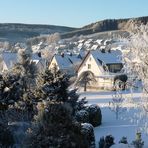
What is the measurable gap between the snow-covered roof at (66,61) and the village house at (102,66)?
7.42 m

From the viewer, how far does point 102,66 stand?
6569cm

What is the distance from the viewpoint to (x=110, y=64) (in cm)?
6562

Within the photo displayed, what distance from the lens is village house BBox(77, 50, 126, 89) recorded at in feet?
208

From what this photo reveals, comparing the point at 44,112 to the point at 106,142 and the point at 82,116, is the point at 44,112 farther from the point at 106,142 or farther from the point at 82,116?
the point at 82,116

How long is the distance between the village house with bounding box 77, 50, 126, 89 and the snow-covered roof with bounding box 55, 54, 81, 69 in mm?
7423

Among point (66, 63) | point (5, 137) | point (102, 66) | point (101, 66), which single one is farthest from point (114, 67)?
point (5, 137)

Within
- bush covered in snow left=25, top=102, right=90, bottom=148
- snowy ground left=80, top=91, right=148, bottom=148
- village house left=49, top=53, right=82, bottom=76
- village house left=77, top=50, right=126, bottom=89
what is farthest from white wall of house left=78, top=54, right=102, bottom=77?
bush covered in snow left=25, top=102, right=90, bottom=148

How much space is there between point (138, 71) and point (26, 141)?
8.84 meters

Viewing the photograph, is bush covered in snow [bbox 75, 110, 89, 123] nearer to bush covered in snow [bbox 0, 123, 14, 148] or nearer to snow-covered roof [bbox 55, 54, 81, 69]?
bush covered in snow [bbox 0, 123, 14, 148]

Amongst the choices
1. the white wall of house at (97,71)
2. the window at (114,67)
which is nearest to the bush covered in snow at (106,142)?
the white wall of house at (97,71)

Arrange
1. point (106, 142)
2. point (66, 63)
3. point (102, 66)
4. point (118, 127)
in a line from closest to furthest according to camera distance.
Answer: point (106, 142), point (118, 127), point (102, 66), point (66, 63)

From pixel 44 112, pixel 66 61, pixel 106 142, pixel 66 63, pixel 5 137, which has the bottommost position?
pixel 106 142

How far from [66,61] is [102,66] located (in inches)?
489

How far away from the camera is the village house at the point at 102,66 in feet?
208
